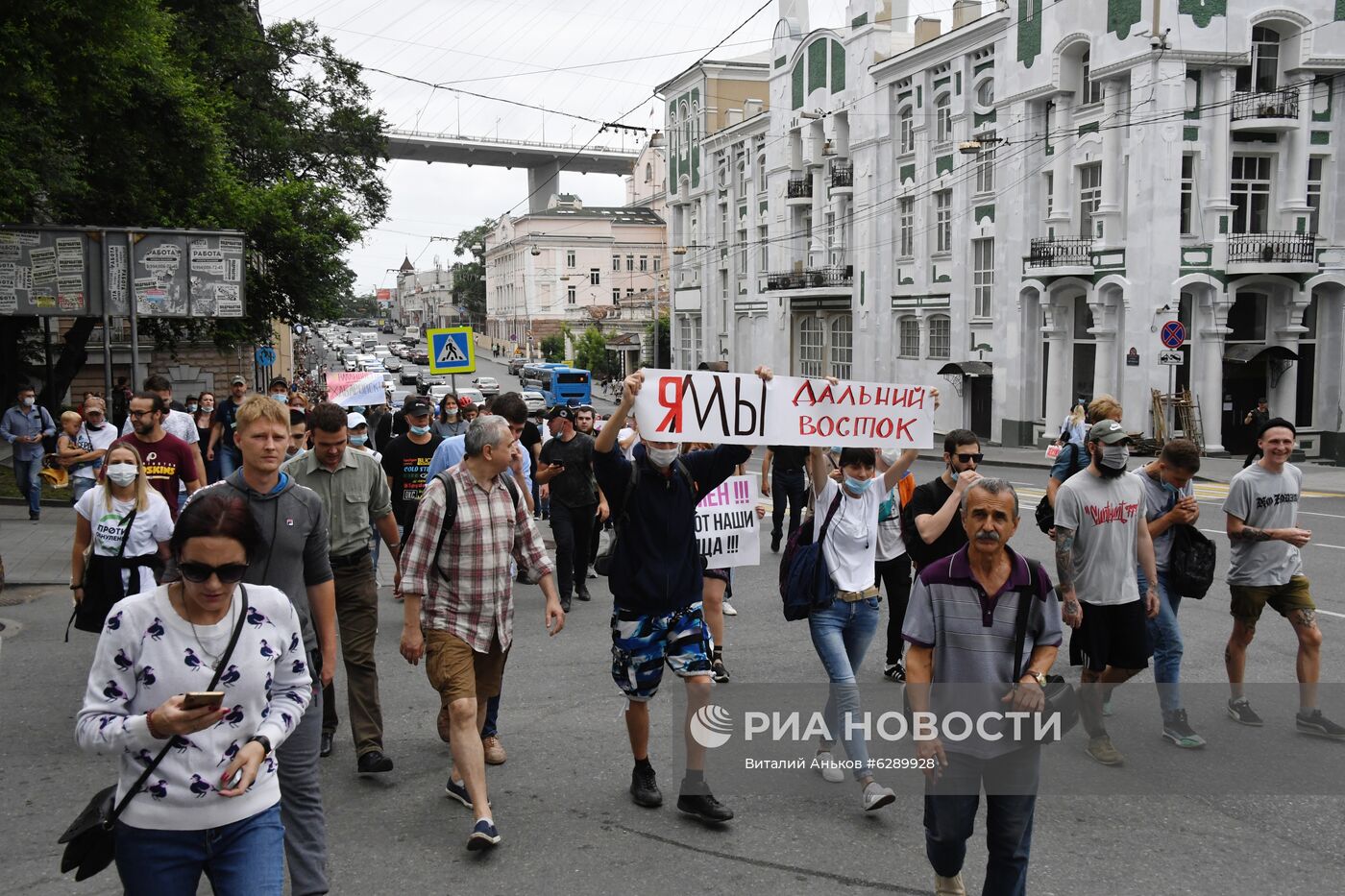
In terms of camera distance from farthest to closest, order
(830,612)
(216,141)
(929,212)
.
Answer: (929,212) → (216,141) → (830,612)

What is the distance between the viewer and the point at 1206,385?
30703 mm

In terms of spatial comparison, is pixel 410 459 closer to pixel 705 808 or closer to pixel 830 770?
pixel 830 770

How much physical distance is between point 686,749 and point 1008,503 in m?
2.26

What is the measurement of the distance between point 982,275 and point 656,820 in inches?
1363

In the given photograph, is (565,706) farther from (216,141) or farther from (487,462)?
(216,141)

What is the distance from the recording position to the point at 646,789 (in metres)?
5.65

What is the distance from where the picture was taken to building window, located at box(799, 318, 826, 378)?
4997cm

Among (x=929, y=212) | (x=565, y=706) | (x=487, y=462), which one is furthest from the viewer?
(x=929, y=212)

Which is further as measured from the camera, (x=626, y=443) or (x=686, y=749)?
(x=626, y=443)

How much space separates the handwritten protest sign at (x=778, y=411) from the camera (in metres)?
5.68

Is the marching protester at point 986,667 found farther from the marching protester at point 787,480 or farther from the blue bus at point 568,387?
the blue bus at point 568,387

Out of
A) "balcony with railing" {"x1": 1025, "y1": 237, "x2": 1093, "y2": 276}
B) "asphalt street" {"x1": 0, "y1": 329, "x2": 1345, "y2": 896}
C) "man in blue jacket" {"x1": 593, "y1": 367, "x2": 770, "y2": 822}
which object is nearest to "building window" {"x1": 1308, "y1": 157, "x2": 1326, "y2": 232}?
"balcony with railing" {"x1": 1025, "y1": 237, "x2": 1093, "y2": 276}

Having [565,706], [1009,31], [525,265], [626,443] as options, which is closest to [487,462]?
[565,706]

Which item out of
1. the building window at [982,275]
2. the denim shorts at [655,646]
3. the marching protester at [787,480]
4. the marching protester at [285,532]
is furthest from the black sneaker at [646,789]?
the building window at [982,275]
